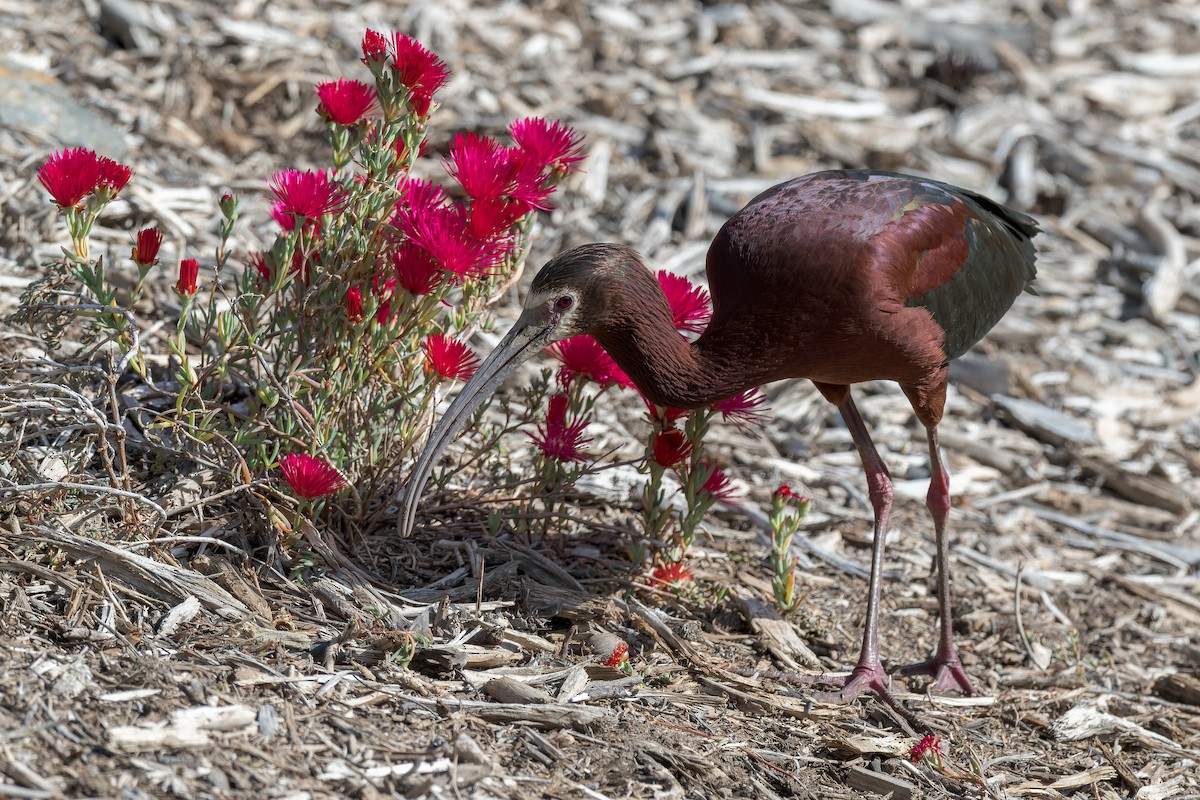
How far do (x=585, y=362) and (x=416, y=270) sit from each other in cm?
72

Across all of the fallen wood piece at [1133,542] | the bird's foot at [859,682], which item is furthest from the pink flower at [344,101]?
the fallen wood piece at [1133,542]

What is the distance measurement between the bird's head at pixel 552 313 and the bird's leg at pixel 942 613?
5.37ft

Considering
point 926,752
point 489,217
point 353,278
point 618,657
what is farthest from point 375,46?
point 926,752

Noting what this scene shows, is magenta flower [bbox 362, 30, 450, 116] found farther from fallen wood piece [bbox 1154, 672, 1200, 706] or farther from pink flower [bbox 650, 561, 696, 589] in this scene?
fallen wood piece [bbox 1154, 672, 1200, 706]

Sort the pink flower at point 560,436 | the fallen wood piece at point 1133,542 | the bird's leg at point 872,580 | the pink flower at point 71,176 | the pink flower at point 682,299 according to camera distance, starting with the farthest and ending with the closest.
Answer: the fallen wood piece at point 1133,542
the bird's leg at point 872,580
the pink flower at point 682,299
the pink flower at point 560,436
the pink flower at point 71,176

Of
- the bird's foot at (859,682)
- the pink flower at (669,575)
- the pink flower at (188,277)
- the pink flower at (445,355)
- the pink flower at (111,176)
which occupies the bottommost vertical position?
the bird's foot at (859,682)

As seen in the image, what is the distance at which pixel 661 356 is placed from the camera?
3.70 m

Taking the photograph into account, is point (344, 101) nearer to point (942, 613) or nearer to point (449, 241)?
point (449, 241)

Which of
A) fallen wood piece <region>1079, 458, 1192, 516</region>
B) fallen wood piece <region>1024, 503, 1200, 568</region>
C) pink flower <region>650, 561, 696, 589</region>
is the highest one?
pink flower <region>650, 561, 696, 589</region>

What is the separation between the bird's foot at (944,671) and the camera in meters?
4.39

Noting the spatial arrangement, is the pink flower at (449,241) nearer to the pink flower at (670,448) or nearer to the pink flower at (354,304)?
the pink flower at (354,304)

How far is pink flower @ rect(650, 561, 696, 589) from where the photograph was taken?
4164 mm

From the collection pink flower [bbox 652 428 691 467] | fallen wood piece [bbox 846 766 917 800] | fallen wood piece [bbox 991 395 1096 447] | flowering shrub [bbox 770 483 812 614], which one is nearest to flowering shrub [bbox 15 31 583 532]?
pink flower [bbox 652 428 691 467]

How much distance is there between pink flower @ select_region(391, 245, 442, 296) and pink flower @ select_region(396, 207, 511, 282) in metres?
0.04
